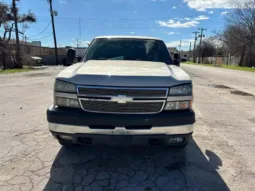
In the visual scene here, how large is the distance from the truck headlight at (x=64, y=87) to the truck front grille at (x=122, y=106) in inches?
7.9

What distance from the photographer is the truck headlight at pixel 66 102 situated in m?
3.01

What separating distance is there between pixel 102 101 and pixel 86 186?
1.05 m

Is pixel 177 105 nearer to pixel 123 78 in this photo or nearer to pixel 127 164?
pixel 123 78

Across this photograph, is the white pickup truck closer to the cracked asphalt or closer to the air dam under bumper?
the air dam under bumper

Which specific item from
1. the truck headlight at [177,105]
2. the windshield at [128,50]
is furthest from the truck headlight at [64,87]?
the windshield at [128,50]

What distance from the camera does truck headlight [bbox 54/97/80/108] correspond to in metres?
3.01

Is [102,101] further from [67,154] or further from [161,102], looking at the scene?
[67,154]

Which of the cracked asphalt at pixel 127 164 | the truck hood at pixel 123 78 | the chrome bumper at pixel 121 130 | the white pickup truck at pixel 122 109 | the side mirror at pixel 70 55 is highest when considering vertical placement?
the side mirror at pixel 70 55

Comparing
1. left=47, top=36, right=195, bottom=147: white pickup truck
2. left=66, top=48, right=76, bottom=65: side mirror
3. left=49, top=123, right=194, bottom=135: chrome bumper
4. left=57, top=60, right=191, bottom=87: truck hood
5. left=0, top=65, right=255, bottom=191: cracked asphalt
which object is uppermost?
left=66, top=48, right=76, bottom=65: side mirror

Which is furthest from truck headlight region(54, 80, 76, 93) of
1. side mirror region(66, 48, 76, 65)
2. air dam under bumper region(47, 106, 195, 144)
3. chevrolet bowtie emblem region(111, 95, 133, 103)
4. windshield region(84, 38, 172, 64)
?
side mirror region(66, 48, 76, 65)

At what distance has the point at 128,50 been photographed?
476 cm

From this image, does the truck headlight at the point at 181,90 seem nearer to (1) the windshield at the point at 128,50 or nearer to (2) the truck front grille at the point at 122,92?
(2) the truck front grille at the point at 122,92

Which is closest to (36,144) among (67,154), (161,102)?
(67,154)

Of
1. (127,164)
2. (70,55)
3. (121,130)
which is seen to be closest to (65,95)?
(121,130)
